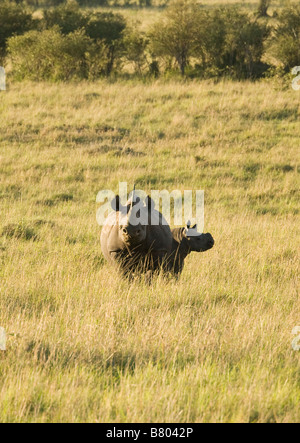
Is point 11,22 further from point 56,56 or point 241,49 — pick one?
point 241,49

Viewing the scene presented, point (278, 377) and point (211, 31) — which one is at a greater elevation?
point (211, 31)

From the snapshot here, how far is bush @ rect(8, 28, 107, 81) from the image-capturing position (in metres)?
24.5

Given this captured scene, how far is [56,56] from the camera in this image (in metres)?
24.7

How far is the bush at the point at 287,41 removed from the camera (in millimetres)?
24625

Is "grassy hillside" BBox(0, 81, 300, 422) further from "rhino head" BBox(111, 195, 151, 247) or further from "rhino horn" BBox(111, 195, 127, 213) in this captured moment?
"rhino horn" BBox(111, 195, 127, 213)

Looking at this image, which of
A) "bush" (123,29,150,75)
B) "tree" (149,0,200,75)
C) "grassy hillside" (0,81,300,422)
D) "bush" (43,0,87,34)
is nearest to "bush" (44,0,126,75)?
"bush" (43,0,87,34)

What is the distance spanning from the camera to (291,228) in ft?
35.1

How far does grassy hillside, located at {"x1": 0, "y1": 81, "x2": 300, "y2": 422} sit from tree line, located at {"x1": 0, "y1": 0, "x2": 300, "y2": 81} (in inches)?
216

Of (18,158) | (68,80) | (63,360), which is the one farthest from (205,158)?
(63,360)

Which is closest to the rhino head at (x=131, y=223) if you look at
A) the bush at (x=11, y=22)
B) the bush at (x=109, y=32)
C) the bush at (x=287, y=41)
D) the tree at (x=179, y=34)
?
the bush at (x=287, y=41)

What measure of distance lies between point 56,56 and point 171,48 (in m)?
5.14

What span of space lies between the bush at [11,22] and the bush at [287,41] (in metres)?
12.1

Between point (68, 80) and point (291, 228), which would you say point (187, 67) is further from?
point (291, 228)
